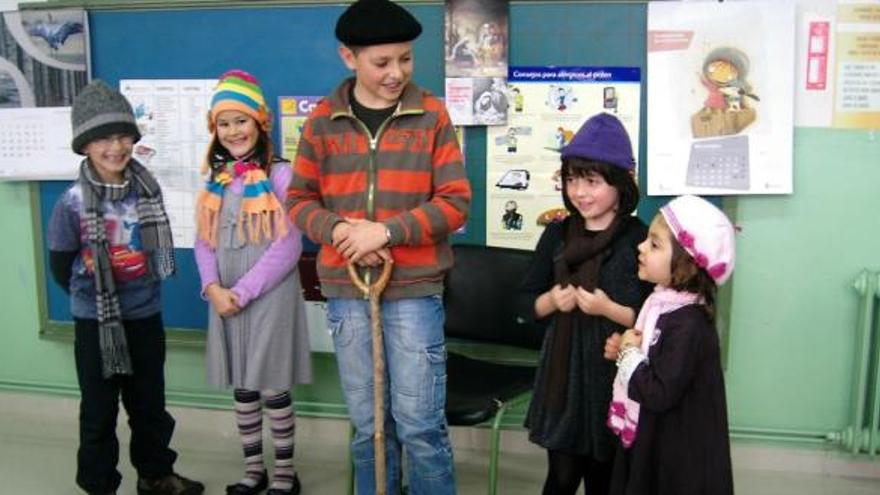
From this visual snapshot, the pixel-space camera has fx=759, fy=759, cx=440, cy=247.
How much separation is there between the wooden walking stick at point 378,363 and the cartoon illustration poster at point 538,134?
868 mm

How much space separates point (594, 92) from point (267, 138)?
1.04 metres

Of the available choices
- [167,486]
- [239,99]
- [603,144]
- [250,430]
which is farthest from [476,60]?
[167,486]

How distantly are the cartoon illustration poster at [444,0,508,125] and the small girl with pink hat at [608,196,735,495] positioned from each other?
1005mm

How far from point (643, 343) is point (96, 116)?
1.61m

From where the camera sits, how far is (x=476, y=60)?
7.99ft

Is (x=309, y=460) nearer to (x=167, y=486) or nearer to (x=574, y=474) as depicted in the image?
(x=167, y=486)

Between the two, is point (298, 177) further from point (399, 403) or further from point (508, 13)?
point (508, 13)

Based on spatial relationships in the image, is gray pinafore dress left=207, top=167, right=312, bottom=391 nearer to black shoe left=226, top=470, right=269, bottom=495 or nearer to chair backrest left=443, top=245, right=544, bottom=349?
black shoe left=226, top=470, right=269, bottom=495

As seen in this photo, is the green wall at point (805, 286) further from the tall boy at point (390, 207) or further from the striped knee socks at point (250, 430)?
the striped knee socks at point (250, 430)

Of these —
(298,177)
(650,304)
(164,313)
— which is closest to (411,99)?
(298,177)

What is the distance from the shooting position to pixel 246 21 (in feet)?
8.53

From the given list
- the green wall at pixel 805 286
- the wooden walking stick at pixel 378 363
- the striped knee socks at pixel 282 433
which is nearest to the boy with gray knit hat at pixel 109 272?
the striped knee socks at pixel 282 433

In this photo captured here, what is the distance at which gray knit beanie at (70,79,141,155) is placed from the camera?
2148 millimetres

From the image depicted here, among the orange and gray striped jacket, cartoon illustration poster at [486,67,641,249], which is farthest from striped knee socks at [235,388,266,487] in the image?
cartoon illustration poster at [486,67,641,249]
